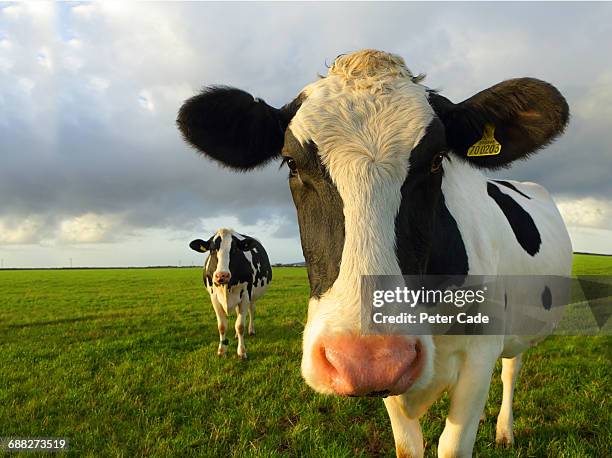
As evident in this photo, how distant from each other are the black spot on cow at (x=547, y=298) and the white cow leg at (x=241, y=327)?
543 cm

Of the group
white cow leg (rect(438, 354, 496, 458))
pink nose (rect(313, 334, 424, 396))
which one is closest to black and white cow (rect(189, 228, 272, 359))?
white cow leg (rect(438, 354, 496, 458))

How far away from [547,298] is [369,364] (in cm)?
374

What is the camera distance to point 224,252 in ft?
29.8

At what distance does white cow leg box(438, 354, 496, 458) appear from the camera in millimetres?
2893

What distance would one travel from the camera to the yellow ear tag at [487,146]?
2.99m

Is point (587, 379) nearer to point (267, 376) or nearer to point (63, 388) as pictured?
point (267, 376)

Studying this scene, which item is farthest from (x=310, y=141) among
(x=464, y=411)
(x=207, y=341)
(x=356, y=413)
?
(x=207, y=341)

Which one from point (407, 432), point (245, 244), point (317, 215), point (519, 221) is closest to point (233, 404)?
point (407, 432)

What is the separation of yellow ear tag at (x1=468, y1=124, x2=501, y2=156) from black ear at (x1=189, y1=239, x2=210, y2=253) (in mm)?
7303

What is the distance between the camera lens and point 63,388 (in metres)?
6.63

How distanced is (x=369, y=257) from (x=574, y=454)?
3.65 metres

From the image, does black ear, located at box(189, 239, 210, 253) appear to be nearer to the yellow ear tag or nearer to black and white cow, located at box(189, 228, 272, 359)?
black and white cow, located at box(189, 228, 272, 359)

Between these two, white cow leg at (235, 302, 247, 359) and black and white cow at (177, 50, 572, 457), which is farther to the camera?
white cow leg at (235, 302, 247, 359)

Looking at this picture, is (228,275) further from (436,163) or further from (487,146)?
(436,163)
